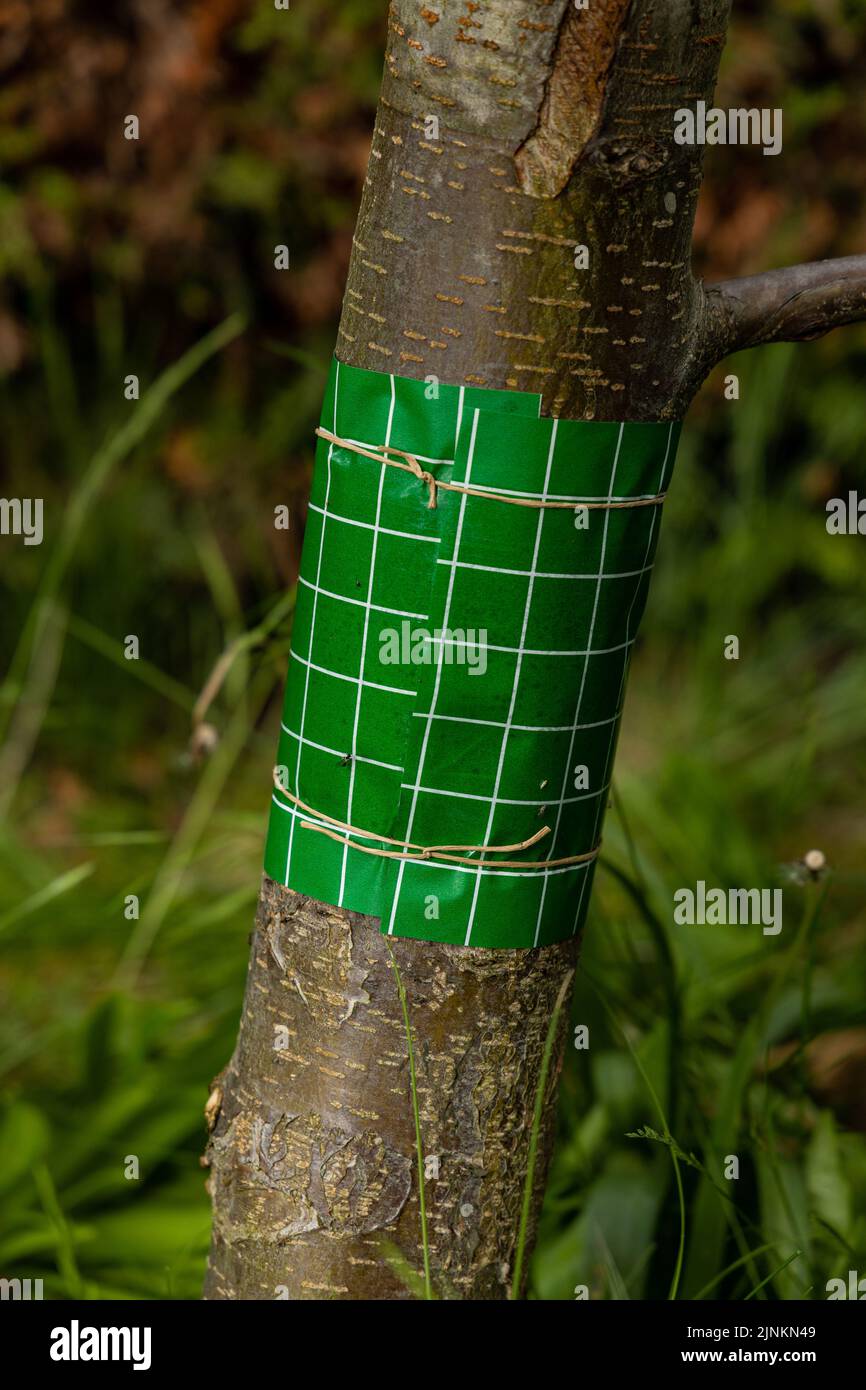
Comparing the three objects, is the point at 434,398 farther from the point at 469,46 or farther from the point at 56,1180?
the point at 56,1180

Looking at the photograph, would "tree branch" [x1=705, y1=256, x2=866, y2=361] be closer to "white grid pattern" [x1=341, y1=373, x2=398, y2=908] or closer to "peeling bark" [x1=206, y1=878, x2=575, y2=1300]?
"white grid pattern" [x1=341, y1=373, x2=398, y2=908]

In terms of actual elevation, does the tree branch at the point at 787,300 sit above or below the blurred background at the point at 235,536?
below

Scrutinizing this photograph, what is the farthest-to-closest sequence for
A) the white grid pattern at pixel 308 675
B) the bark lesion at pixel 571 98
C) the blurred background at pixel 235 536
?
the blurred background at pixel 235 536 → the white grid pattern at pixel 308 675 → the bark lesion at pixel 571 98

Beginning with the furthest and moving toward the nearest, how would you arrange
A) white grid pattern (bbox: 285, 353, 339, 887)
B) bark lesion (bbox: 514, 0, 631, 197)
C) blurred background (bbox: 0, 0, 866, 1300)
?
blurred background (bbox: 0, 0, 866, 1300), white grid pattern (bbox: 285, 353, 339, 887), bark lesion (bbox: 514, 0, 631, 197)

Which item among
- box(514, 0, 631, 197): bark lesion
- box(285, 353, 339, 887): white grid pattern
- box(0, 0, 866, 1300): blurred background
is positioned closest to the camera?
box(514, 0, 631, 197): bark lesion

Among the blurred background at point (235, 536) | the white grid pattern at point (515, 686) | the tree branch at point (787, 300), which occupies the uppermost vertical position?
the blurred background at point (235, 536)

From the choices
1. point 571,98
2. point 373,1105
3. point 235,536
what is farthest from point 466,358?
point 235,536

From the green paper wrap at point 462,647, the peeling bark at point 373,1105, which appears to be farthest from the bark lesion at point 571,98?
the peeling bark at point 373,1105

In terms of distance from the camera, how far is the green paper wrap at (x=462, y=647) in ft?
2.19

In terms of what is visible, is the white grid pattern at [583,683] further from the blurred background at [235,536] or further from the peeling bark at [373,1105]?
the blurred background at [235,536]

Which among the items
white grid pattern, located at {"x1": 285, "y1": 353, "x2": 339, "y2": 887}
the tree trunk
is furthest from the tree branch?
white grid pattern, located at {"x1": 285, "y1": 353, "x2": 339, "y2": 887}

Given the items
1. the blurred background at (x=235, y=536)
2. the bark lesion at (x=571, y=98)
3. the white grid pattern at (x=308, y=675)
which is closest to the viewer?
the bark lesion at (x=571, y=98)

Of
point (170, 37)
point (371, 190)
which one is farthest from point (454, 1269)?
point (170, 37)

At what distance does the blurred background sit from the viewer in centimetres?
150
